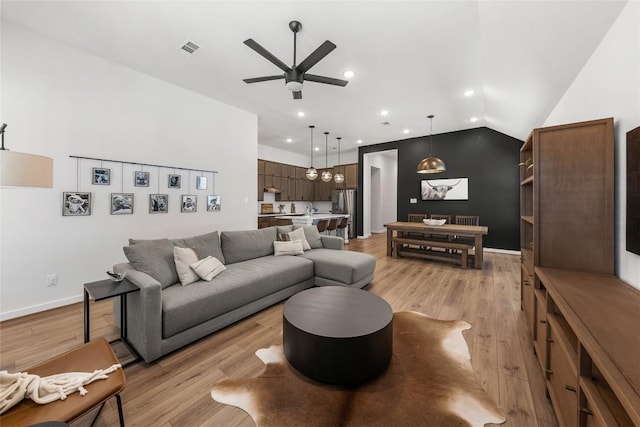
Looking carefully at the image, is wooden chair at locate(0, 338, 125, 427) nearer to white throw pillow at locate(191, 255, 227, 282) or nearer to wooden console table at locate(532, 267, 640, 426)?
white throw pillow at locate(191, 255, 227, 282)

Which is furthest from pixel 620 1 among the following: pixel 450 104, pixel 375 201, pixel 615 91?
pixel 375 201

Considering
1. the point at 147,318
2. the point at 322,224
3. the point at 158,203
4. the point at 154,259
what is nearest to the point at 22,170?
the point at 154,259

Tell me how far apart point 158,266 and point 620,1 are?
414cm

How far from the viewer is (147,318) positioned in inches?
73.9

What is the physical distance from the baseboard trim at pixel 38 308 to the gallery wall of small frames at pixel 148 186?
106 centimetres

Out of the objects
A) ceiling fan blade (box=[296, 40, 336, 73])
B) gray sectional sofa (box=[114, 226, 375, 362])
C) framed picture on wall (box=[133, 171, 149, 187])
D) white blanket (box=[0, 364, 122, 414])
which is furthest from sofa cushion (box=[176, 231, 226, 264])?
ceiling fan blade (box=[296, 40, 336, 73])

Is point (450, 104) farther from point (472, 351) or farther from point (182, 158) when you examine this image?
point (182, 158)

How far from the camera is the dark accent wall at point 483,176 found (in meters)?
5.68

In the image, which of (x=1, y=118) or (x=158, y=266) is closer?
(x=158, y=266)

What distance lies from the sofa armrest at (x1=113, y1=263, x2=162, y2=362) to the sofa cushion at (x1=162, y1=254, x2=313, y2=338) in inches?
2.7

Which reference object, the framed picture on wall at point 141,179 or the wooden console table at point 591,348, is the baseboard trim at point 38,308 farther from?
the wooden console table at point 591,348

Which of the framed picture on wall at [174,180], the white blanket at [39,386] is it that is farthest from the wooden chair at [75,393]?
the framed picture on wall at [174,180]

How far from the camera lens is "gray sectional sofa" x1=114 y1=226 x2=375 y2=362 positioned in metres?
1.95

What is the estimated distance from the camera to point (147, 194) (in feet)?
12.2
